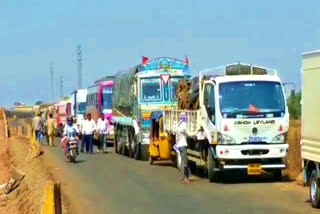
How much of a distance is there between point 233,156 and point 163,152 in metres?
7.13

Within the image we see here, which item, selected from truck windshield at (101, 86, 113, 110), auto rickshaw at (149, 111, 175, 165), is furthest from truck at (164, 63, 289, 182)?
truck windshield at (101, 86, 113, 110)

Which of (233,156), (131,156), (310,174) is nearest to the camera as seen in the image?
(310,174)

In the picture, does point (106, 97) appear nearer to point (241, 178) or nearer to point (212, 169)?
point (241, 178)

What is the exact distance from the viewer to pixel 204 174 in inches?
857

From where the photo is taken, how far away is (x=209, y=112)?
1897 cm

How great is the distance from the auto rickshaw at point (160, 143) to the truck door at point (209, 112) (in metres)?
Result: 5.14

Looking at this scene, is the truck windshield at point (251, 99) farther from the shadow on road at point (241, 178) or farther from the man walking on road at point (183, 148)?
the shadow on road at point (241, 178)

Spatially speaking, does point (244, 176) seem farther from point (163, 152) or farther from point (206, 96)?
point (163, 152)

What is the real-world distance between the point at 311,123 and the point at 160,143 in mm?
11750

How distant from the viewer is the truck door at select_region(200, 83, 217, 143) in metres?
18.6

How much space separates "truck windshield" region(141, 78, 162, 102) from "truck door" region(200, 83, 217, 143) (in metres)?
8.51

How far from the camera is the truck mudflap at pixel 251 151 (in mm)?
18203

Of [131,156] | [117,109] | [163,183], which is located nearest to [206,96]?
[163,183]

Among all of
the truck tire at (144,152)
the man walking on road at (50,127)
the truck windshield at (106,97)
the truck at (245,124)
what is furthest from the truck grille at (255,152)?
the truck windshield at (106,97)
